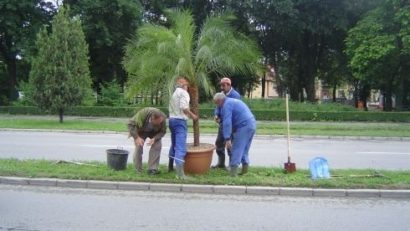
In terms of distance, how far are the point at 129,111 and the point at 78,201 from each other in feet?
73.0

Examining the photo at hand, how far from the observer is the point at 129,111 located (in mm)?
30266

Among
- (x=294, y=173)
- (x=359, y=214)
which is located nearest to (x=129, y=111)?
(x=294, y=173)

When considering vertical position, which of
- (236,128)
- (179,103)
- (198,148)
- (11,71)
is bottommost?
(198,148)

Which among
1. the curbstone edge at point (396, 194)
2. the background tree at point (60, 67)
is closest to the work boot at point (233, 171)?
the curbstone edge at point (396, 194)

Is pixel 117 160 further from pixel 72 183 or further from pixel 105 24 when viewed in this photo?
pixel 105 24

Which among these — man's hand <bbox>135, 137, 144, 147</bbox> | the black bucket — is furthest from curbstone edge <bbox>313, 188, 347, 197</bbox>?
the black bucket

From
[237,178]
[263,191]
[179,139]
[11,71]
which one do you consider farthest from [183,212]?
[11,71]

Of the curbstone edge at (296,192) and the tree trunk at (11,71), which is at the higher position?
the tree trunk at (11,71)

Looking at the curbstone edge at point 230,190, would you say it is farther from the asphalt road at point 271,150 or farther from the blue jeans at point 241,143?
the asphalt road at point 271,150

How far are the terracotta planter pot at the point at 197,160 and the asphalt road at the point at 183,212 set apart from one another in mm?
1265

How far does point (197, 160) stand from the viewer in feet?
32.8

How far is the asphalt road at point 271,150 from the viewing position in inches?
510

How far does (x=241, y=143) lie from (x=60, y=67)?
693 inches

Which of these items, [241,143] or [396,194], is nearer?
[396,194]
